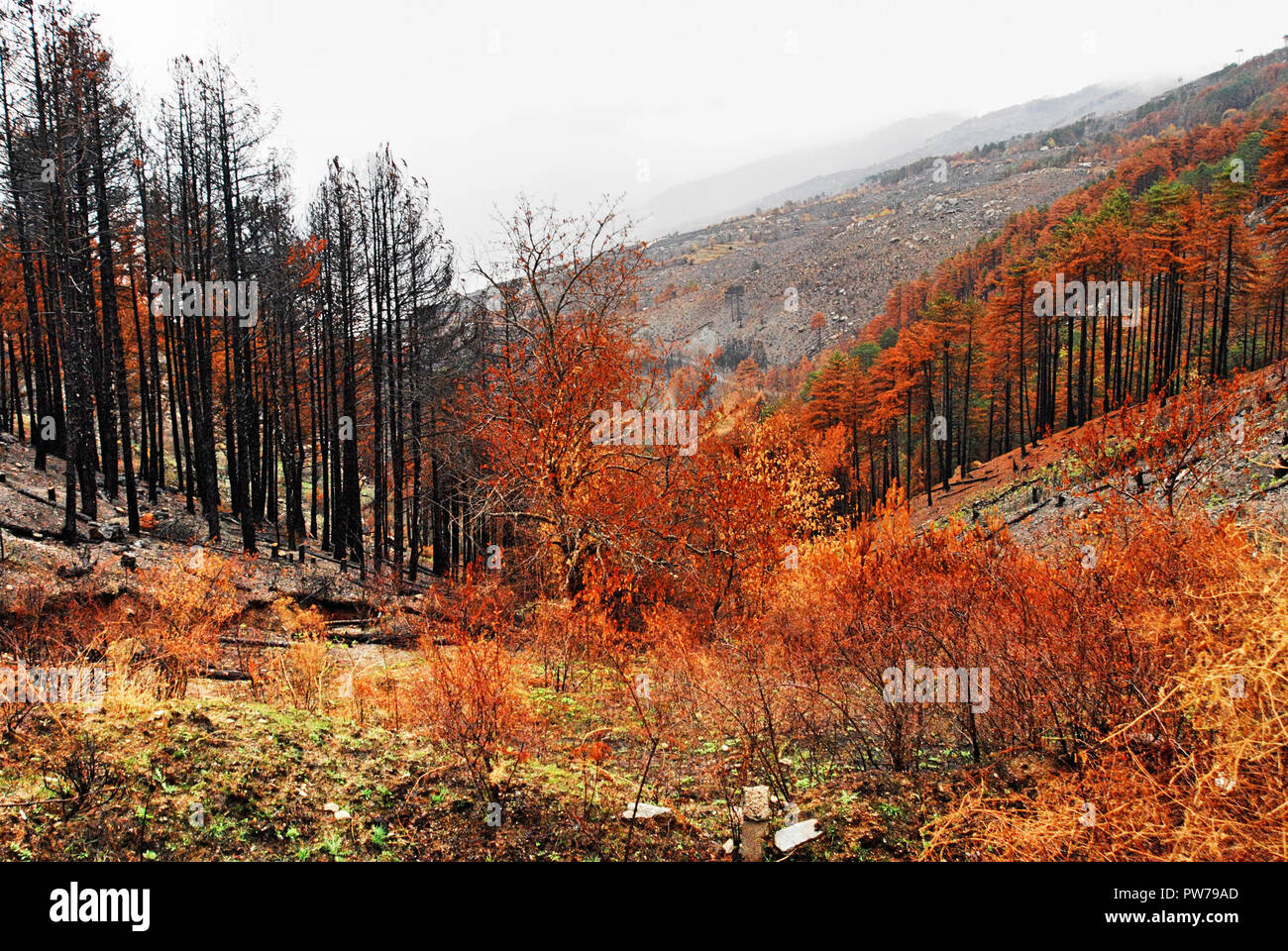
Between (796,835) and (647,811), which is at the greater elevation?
(796,835)

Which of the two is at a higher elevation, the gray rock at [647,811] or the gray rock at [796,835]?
the gray rock at [796,835]

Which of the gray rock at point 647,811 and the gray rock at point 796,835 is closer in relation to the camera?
the gray rock at point 796,835

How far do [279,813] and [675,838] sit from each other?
3054 mm

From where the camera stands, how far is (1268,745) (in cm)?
348

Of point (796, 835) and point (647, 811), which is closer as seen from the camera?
point (796, 835)

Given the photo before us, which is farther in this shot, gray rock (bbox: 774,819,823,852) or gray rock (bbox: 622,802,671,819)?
gray rock (bbox: 622,802,671,819)

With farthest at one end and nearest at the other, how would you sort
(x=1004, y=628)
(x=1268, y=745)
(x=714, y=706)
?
1. (x=714, y=706)
2. (x=1004, y=628)
3. (x=1268, y=745)

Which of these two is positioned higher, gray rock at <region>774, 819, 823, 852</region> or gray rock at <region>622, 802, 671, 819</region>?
gray rock at <region>774, 819, 823, 852</region>

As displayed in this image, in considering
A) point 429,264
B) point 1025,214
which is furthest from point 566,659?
point 1025,214
